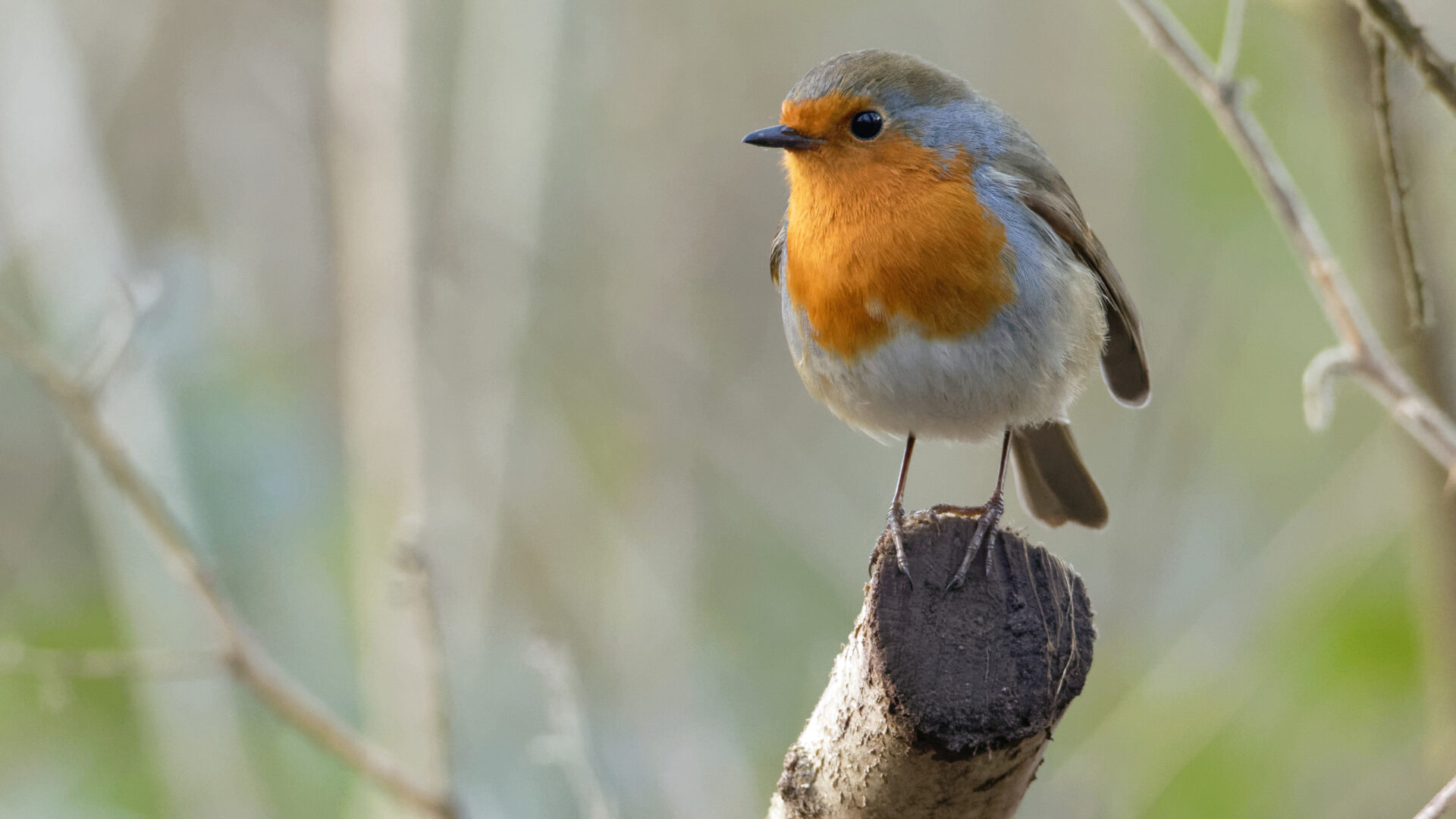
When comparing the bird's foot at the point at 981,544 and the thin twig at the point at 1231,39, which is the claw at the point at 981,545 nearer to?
the bird's foot at the point at 981,544

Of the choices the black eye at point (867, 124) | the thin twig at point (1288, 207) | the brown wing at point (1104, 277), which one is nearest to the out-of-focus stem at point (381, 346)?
the black eye at point (867, 124)

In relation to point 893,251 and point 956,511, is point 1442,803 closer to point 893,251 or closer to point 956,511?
point 956,511

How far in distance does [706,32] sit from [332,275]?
185cm

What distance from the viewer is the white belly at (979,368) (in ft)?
8.27

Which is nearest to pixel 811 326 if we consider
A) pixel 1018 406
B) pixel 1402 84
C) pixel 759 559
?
pixel 1018 406

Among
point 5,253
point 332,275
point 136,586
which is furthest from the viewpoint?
point 332,275

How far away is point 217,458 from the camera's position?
4516mm

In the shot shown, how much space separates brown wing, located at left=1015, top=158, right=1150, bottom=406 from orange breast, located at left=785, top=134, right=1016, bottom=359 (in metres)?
0.19

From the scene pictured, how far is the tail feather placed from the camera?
3176 millimetres

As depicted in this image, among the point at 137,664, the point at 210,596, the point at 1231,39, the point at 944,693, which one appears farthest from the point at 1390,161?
the point at 137,664

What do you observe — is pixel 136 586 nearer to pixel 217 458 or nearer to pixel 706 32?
pixel 217 458

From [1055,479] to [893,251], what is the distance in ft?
3.27

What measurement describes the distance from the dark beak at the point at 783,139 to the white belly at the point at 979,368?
268mm

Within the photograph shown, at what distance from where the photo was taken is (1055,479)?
3.22m
